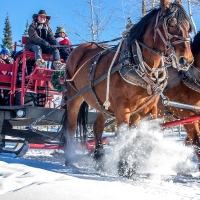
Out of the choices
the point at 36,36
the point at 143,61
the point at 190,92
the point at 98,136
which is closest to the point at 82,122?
the point at 98,136

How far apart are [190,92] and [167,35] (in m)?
1.34

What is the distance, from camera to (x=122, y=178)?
3.79 metres

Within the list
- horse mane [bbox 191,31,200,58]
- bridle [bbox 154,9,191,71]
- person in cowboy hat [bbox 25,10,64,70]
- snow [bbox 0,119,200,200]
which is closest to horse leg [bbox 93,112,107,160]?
snow [bbox 0,119,200,200]

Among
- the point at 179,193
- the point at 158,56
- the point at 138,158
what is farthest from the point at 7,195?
the point at 158,56

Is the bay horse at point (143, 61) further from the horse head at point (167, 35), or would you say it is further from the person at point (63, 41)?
the person at point (63, 41)

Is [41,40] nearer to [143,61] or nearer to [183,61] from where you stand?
[143,61]

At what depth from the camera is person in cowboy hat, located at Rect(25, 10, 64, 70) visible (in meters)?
6.09

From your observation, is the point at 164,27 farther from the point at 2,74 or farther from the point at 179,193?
the point at 2,74

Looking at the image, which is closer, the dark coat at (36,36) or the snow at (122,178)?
the snow at (122,178)

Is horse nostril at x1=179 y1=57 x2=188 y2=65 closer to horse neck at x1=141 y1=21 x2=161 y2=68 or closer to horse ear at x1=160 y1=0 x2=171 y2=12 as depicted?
horse neck at x1=141 y1=21 x2=161 y2=68

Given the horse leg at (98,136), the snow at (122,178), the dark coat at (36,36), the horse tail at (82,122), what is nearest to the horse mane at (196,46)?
the snow at (122,178)

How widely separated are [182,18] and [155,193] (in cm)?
193

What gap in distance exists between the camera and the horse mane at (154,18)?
11.8 feet

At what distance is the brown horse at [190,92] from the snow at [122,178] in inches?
12.4
